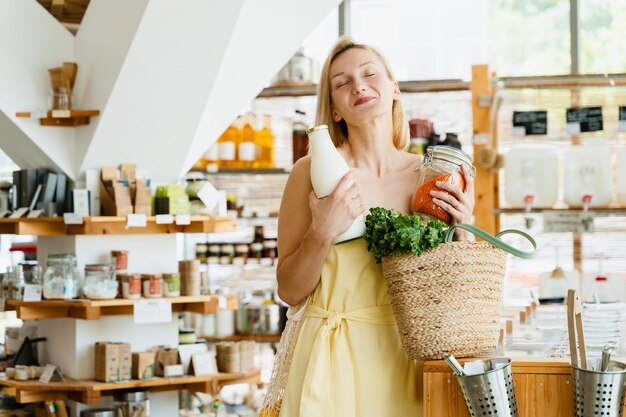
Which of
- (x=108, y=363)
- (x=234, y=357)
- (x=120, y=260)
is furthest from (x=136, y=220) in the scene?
(x=234, y=357)

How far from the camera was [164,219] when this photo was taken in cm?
453

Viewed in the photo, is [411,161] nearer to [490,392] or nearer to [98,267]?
[490,392]

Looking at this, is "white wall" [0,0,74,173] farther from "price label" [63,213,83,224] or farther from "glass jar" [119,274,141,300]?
"glass jar" [119,274,141,300]

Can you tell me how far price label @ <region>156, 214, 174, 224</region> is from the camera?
14.8 ft

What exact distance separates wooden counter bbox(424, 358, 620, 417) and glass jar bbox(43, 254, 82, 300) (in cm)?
289

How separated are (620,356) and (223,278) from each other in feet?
13.9

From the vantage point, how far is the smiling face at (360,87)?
218 centimetres

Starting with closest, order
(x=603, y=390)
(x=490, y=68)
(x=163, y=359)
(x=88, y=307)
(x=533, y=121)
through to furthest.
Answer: (x=603, y=390)
(x=88, y=307)
(x=163, y=359)
(x=533, y=121)
(x=490, y=68)

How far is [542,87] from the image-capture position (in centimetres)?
565

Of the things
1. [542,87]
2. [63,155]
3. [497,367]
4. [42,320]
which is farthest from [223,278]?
[497,367]

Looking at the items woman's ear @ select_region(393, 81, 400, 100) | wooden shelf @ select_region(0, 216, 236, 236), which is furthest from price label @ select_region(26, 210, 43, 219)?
woman's ear @ select_region(393, 81, 400, 100)

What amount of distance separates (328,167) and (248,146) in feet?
13.2

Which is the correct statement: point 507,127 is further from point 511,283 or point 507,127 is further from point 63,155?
point 63,155

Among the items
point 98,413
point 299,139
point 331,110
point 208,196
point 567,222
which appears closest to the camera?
point 331,110
